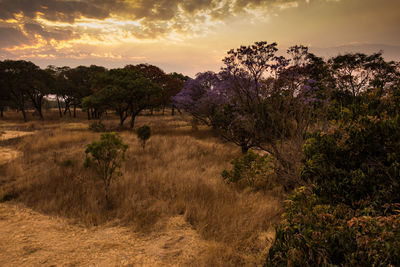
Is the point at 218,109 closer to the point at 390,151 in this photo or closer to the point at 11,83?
the point at 390,151

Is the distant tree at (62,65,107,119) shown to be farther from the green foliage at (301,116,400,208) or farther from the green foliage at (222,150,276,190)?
the green foliage at (301,116,400,208)

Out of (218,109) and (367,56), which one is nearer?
(218,109)

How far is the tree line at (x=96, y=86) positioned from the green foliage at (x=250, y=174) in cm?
1683

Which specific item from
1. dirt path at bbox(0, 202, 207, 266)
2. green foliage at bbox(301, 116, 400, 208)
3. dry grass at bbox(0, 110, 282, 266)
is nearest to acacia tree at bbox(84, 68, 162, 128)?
dry grass at bbox(0, 110, 282, 266)

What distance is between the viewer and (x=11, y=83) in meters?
Answer: 30.5

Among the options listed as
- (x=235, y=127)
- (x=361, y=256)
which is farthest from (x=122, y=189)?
(x=235, y=127)

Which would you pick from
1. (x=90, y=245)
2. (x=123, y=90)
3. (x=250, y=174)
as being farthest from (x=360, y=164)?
(x=123, y=90)

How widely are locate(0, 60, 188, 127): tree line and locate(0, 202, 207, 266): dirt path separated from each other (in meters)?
17.6

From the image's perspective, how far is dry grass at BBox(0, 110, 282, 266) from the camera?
4.55 metres

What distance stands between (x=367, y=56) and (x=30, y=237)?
31.1m

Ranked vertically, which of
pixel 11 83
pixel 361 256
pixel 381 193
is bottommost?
pixel 361 256

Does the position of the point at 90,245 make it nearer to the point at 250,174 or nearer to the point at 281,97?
the point at 250,174

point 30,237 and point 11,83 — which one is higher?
point 11,83

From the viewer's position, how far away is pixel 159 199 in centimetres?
641
